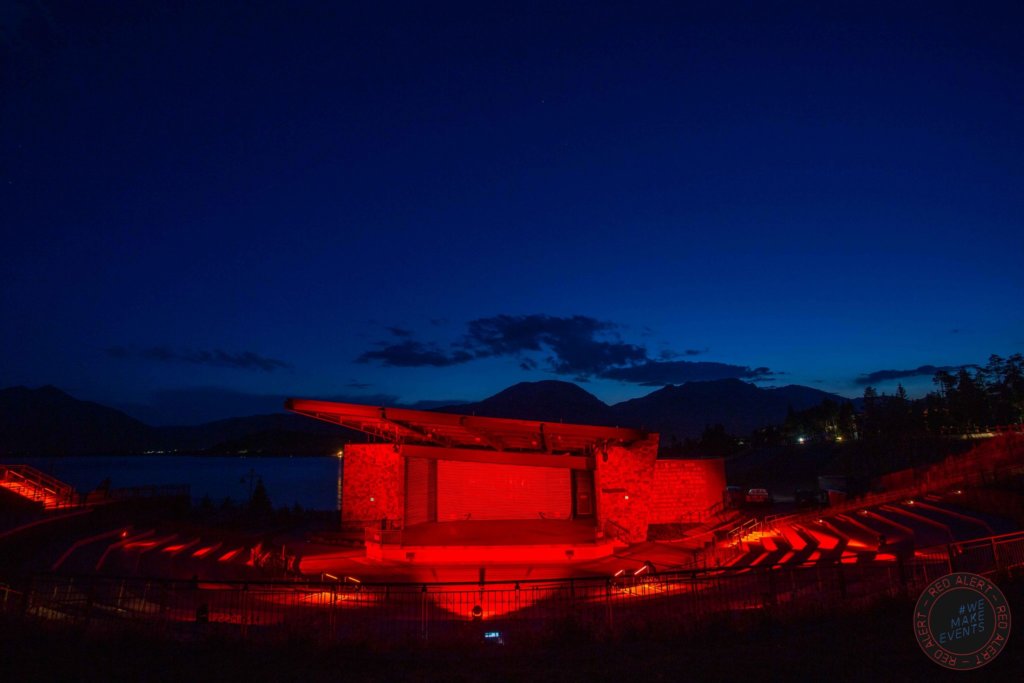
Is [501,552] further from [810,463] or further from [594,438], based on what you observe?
[810,463]

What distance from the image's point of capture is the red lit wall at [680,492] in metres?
23.6

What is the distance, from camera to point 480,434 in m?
19.4

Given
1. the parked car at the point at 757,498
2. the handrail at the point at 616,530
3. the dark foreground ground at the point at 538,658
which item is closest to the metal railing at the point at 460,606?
the dark foreground ground at the point at 538,658

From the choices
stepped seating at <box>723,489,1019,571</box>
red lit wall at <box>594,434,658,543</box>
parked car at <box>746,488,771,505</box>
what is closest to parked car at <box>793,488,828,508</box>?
parked car at <box>746,488,771,505</box>

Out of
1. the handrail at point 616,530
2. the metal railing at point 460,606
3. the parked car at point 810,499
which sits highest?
the parked car at point 810,499

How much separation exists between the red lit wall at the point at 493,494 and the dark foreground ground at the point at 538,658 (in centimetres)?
1486

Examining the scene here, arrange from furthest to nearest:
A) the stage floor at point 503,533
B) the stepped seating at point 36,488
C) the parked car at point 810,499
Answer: the parked car at point 810,499 < the stepped seating at point 36,488 < the stage floor at point 503,533

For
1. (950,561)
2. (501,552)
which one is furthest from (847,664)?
(501,552)

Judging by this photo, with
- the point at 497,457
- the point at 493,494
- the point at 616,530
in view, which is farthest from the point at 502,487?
the point at 616,530

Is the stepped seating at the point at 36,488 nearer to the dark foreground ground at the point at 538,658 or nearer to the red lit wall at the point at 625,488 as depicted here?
the dark foreground ground at the point at 538,658

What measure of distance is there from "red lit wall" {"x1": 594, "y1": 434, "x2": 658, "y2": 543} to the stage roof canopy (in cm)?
69

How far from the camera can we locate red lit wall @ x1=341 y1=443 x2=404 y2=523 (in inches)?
878

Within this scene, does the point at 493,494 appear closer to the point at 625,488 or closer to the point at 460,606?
the point at 625,488

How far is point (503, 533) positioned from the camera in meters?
19.5
